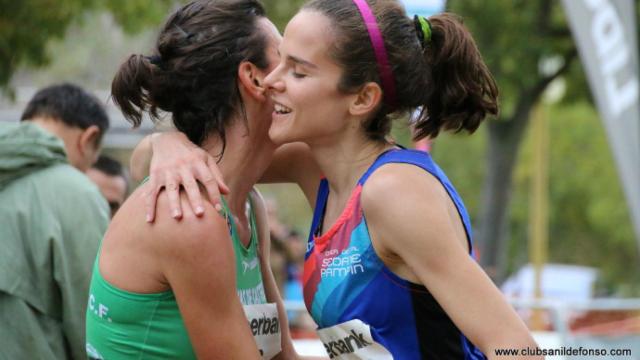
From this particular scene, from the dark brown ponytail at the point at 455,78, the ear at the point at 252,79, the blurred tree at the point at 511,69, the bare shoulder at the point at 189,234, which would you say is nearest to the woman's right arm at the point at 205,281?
the bare shoulder at the point at 189,234

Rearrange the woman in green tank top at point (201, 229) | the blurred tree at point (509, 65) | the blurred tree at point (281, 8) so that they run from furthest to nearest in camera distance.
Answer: the blurred tree at point (509, 65) < the blurred tree at point (281, 8) < the woman in green tank top at point (201, 229)

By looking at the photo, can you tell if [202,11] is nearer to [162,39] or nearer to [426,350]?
[162,39]

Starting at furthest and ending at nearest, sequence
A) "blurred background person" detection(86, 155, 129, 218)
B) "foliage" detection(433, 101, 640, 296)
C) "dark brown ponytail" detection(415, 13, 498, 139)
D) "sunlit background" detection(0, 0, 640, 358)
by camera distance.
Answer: "foliage" detection(433, 101, 640, 296) < "sunlit background" detection(0, 0, 640, 358) < "blurred background person" detection(86, 155, 129, 218) < "dark brown ponytail" detection(415, 13, 498, 139)

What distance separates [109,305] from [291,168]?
860 mm

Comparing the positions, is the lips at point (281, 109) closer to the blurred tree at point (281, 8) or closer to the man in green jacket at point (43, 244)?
the man in green jacket at point (43, 244)


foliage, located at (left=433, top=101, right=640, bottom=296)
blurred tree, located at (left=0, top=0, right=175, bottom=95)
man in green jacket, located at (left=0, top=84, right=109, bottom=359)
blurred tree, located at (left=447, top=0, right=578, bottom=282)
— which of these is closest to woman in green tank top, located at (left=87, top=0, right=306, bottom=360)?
man in green jacket, located at (left=0, top=84, right=109, bottom=359)

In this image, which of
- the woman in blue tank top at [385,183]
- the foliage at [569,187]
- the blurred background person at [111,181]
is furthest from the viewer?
the foliage at [569,187]

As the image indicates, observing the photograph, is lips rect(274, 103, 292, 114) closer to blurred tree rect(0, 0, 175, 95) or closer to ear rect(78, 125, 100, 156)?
ear rect(78, 125, 100, 156)

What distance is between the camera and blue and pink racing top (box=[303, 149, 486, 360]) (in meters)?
2.74

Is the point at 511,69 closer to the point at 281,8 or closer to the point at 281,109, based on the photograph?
the point at 281,8

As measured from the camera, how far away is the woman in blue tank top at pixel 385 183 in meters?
2.61

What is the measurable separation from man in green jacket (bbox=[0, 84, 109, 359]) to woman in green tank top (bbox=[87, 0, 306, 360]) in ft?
3.43

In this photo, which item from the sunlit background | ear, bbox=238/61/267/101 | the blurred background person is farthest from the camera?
the sunlit background

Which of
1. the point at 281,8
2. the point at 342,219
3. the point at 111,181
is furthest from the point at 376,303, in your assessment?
the point at 281,8
